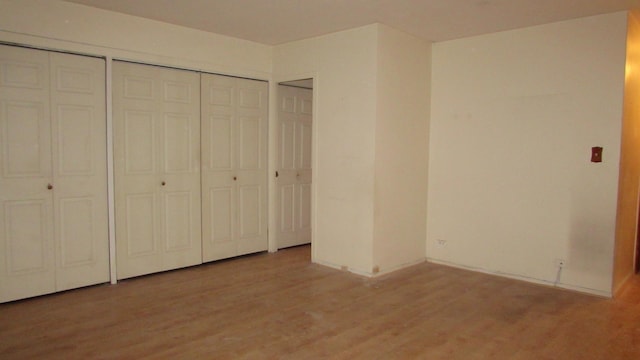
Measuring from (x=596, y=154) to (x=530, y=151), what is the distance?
588 mm

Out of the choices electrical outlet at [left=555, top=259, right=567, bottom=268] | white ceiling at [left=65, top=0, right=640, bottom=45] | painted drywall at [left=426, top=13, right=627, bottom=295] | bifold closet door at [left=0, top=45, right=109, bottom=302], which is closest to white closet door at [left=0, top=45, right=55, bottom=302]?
bifold closet door at [left=0, top=45, right=109, bottom=302]

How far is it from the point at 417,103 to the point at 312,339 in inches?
119

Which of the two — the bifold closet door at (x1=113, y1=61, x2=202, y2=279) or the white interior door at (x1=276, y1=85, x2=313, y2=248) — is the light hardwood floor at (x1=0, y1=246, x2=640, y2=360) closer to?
the bifold closet door at (x1=113, y1=61, x2=202, y2=279)

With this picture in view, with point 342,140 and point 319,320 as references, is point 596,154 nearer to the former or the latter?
point 342,140

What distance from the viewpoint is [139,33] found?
439 cm

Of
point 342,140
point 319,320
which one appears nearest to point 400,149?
point 342,140

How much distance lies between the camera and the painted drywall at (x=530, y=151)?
409 centimetres

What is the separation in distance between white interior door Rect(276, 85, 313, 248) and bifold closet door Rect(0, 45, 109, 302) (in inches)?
86.2

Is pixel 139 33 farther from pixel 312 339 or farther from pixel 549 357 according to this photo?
pixel 549 357

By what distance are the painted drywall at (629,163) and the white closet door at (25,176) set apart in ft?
16.9

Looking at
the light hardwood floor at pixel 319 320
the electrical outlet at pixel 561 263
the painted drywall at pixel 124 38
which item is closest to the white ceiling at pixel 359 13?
the painted drywall at pixel 124 38

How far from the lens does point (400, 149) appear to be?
4902 mm

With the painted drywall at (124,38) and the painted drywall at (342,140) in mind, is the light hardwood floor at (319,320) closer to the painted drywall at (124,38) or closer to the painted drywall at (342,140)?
the painted drywall at (342,140)

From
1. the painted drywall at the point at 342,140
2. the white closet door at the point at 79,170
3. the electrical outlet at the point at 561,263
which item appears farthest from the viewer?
the painted drywall at the point at 342,140
